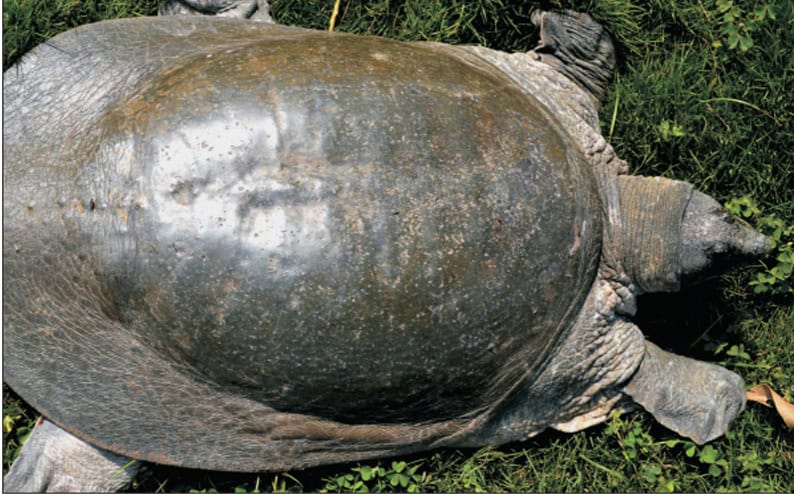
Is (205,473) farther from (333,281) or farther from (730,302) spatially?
(730,302)

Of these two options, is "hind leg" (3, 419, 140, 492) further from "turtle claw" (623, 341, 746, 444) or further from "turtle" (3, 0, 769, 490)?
"turtle claw" (623, 341, 746, 444)

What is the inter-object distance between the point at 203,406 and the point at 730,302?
6.92 ft

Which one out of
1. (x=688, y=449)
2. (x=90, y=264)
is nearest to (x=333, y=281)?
(x=90, y=264)

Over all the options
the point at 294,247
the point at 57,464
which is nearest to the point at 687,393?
the point at 294,247

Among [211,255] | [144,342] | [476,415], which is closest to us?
[211,255]

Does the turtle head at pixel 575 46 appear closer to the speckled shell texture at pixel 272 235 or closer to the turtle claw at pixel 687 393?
the speckled shell texture at pixel 272 235

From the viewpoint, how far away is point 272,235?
2.27m

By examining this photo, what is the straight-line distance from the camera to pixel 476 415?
9.04 feet

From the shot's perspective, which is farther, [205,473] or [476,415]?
[205,473]

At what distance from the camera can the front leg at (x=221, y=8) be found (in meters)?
3.09

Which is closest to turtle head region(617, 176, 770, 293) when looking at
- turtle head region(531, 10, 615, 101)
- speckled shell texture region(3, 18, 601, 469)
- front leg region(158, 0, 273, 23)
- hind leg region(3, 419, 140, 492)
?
speckled shell texture region(3, 18, 601, 469)

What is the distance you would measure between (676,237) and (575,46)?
0.83 metres

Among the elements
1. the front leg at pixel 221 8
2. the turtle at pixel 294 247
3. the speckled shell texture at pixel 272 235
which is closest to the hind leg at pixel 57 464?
the turtle at pixel 294 247

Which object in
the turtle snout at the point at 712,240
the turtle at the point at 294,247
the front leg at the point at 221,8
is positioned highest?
the front leg at the point at 221,8
